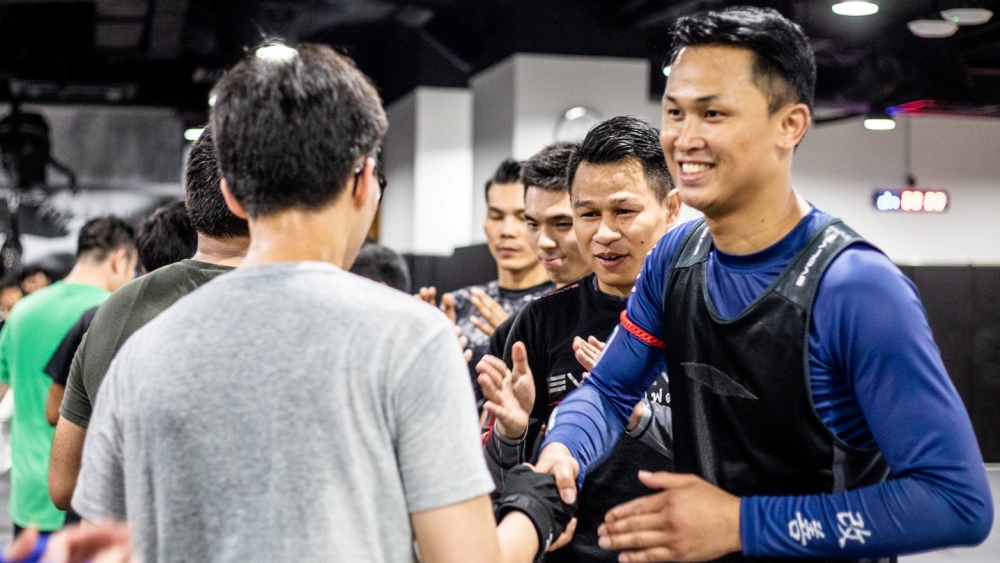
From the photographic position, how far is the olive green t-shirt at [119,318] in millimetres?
2271

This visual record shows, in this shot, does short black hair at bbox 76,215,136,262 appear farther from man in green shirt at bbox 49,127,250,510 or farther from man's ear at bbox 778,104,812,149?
man's ear at bbox 778,104,812,149

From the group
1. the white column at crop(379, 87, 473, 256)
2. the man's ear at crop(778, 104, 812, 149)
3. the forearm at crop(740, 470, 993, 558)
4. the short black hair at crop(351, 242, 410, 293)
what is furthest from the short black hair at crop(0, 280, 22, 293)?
the forearm at crop(740, 470, 993, 558)

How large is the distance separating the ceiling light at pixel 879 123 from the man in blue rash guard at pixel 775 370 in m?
8.29

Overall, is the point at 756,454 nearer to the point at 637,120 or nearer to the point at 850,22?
the point at 637,120

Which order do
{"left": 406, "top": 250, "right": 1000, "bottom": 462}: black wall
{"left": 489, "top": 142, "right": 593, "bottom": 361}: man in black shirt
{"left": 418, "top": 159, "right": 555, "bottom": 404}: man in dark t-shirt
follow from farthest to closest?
{"left": 406, "top": 250, "right": 1000, "bottom": 462}: black wall, {"left": 418, "top": 159, "right": 555, "bottom": 404}: man in dark t-shirt, {"left": 489, "top": 142, "right": 593, "bottom": 361}: man in black shirt

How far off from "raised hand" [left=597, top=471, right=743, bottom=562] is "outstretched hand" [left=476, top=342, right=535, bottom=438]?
533 millimetres

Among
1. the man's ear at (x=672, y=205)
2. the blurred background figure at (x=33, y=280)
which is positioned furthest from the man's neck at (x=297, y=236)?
the blurred background figure at (x=33, y=280)

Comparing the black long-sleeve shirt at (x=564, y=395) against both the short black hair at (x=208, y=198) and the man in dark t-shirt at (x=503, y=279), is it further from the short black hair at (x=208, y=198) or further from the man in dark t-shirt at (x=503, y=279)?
the man in dark t-shirt at (x=503, y=279)

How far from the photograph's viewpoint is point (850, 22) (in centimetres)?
809

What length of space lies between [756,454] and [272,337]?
0.85m

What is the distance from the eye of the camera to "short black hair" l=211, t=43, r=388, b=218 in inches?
56.0

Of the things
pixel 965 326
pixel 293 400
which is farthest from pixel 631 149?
pixel 965 326

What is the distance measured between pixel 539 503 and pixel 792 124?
0.79m

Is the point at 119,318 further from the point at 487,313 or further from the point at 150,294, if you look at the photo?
the point at 487,313
